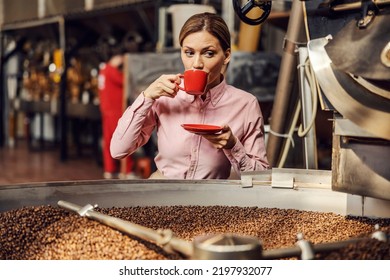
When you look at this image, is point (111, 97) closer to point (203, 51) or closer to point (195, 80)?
point (203, 51)

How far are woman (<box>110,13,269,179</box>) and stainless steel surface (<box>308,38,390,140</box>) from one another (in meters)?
0.62

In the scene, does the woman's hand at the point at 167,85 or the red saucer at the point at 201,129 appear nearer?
the red saucer at the point at 201,129

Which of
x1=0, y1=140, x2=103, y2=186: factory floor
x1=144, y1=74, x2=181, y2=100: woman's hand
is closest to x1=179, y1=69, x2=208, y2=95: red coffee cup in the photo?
x1=144, y1=74, x2=181, y2=100: woman's hand

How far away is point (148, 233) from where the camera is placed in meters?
0.89

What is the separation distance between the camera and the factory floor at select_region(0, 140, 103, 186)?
5.29 m

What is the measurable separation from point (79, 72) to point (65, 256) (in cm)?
682

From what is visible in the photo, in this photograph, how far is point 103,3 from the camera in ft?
20.6

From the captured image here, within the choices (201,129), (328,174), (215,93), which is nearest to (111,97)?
(215,93)

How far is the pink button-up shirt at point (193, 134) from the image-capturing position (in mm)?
1672

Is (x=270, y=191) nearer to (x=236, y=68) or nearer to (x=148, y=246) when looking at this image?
(x=148, y=246)

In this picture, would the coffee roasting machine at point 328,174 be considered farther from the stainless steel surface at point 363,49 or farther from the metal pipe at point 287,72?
the metal pipe at point 287,72

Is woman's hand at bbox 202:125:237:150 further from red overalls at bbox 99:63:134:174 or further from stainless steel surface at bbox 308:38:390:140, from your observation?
red overalls at bbox 99:63:134:174

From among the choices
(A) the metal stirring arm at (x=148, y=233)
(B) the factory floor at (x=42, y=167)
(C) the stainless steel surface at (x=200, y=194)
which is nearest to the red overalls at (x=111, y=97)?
(B) the factory floor at (x=42, y=167)

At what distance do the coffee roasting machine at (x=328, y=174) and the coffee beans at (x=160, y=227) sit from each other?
1.4 inches
